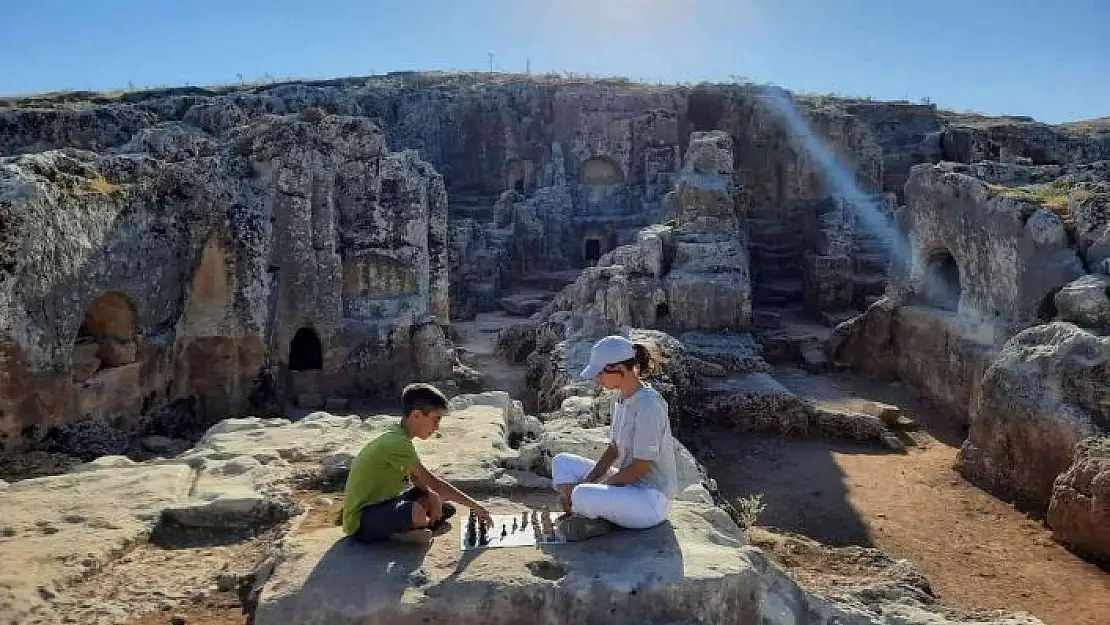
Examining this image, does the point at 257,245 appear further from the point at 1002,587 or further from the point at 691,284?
the point at 1002,587

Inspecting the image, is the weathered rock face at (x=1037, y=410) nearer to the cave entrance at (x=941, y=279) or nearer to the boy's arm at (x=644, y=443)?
the cave entrance at (x=941, y=279)

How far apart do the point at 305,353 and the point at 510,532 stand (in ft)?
31.4

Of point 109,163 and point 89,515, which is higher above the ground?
point 109,163

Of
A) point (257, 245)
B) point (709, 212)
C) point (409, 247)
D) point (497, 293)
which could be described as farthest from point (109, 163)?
point (497, 293)

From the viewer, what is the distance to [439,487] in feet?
15.5

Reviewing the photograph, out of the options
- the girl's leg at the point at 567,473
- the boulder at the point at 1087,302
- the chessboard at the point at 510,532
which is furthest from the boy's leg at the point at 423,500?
the boulder at the point at 1087,302

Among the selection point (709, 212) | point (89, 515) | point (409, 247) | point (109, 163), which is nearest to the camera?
point (89, 515)

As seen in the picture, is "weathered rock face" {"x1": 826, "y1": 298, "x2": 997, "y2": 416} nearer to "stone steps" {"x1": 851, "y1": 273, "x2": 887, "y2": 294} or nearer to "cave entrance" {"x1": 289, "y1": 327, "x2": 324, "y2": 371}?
"stone steps" {"x1": 851, "y1": 273, "x2": 887, "y2": 294}

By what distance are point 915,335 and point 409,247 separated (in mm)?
7915

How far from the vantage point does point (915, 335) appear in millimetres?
14203

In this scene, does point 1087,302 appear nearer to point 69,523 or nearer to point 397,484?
point 397,484

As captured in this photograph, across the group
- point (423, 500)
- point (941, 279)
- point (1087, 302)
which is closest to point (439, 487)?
point (423, 500)

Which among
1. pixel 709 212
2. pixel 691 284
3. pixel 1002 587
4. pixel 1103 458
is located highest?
pixel 709 212

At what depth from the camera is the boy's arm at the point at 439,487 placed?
4637 mm
